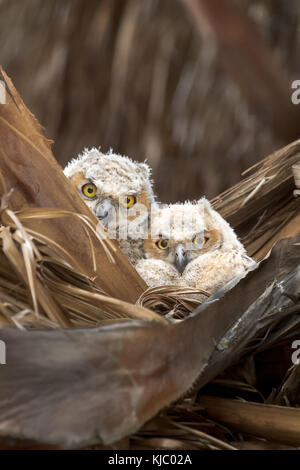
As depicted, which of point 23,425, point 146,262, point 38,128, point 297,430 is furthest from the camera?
point 146,262

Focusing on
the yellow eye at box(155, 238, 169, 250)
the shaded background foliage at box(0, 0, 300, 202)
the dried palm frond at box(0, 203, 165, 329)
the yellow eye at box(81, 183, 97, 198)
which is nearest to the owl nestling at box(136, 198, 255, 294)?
the yellow eye at box(155, 238, 169, 250)

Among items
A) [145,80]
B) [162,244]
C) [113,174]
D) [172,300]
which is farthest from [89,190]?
[145,80]

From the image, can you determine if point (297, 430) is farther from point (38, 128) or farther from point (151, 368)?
point (38, 128)

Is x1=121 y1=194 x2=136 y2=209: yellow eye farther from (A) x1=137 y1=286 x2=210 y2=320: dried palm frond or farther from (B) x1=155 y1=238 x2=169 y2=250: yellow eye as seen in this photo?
(A) x1=137 y1=286 x2=210 y2=320: dried palm frond

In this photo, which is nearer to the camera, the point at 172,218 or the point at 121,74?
the point at 172,218

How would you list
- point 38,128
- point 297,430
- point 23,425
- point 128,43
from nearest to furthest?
point 23,425, point 297,430, point 38,128, point 128,43

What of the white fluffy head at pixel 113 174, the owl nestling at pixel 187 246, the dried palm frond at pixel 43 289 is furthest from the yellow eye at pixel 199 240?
the dried palm frond at pixel 43 289

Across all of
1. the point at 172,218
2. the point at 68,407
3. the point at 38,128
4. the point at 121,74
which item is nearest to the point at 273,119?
the point at 121,74
